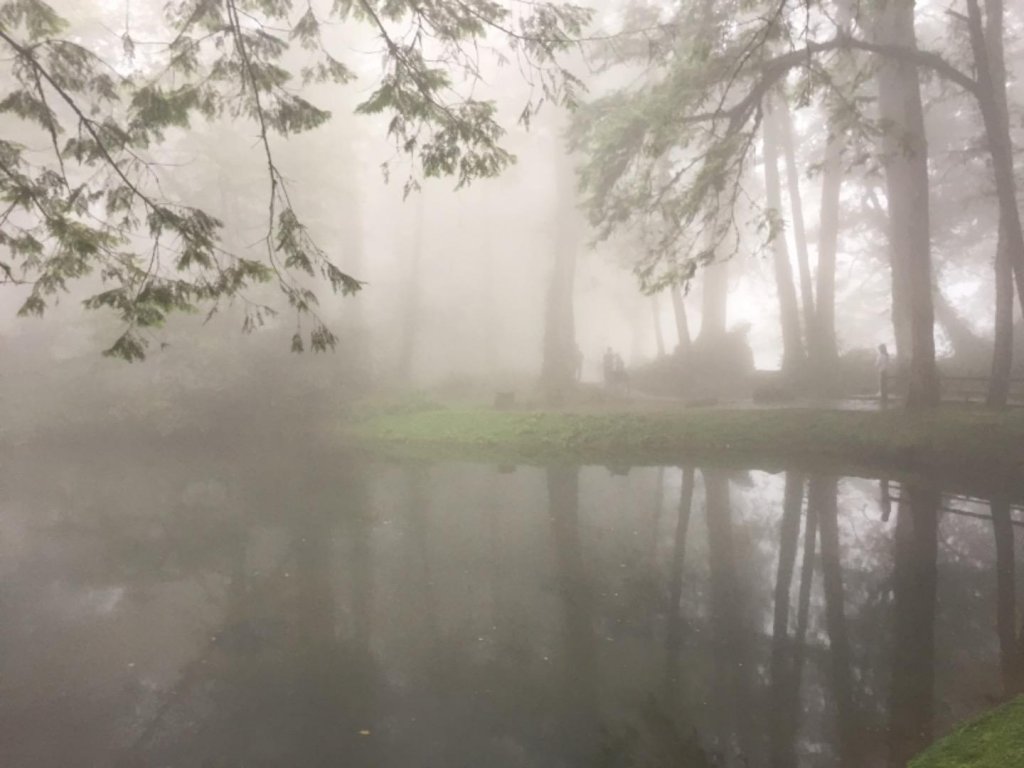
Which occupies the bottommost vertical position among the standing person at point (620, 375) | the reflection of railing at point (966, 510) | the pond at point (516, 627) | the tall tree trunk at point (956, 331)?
the pond at point (516, 627)

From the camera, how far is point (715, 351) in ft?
85.1

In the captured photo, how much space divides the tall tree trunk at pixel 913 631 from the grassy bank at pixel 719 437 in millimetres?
2581

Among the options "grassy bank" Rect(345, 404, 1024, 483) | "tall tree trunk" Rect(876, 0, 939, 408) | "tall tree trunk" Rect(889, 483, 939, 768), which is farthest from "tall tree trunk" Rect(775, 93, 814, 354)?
"tall tree trunk" Rect(889, 483, 939, 768)

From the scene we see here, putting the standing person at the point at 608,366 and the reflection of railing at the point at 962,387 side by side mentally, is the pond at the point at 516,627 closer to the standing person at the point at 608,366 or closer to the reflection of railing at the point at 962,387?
the reflection of railing at the point at 962,387

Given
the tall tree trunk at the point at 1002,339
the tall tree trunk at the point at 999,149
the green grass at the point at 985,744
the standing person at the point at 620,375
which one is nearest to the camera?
the green grass at the point at 985,744

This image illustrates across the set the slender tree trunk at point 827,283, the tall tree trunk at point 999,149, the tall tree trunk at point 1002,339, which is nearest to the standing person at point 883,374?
the tall tree trunk at point 1002,339

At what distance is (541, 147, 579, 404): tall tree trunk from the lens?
80.0 ft

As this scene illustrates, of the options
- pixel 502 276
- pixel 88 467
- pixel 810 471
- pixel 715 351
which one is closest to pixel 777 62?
pixel 810 471

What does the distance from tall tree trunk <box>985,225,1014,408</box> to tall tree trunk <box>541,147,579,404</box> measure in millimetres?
13506

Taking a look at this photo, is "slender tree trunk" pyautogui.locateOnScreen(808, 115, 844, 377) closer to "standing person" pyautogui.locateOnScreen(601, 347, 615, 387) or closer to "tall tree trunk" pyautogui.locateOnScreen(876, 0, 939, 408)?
"tall tree trunk" pyautogui.locateOnScreen(876, 0, 939, 408)

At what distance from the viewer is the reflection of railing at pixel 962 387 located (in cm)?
1466

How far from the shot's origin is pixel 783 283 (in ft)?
78.3

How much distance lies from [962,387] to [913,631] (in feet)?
54.9

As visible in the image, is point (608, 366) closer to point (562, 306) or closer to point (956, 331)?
point (562, 306)
